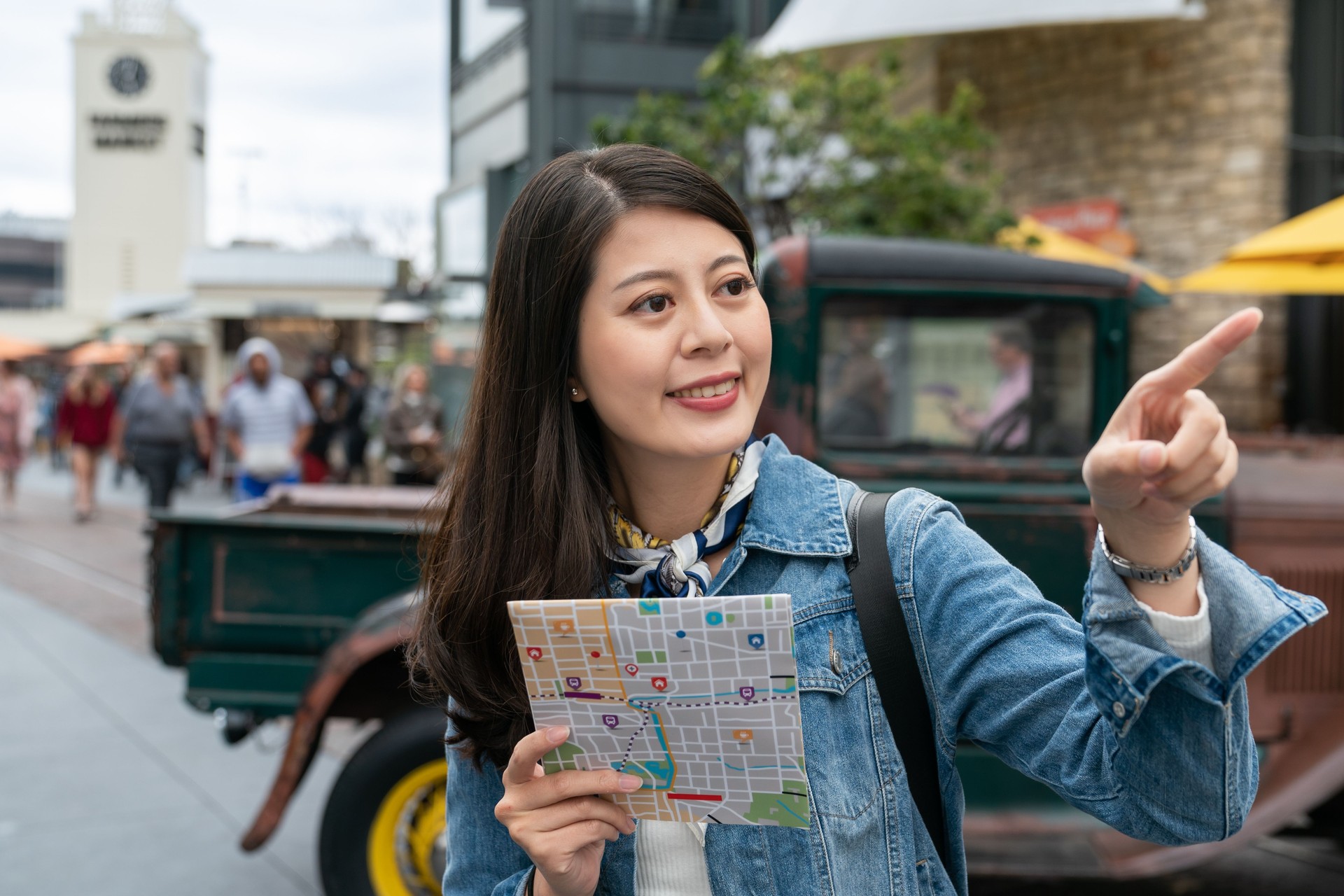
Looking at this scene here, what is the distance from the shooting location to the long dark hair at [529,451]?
1433 mm

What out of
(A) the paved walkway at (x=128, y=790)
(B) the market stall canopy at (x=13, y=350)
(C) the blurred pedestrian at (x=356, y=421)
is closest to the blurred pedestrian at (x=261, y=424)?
(A) the paved walkway at (x=128, y=790)

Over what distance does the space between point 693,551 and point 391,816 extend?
2.32 m

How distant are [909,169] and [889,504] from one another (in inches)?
258

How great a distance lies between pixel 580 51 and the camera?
47.5 feet

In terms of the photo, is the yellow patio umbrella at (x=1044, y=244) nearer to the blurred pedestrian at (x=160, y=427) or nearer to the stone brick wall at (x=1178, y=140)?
the stone brick wall at (x=1178, y=140)

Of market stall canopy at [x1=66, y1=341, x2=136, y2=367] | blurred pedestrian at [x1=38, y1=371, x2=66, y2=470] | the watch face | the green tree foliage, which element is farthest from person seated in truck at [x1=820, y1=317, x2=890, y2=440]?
the watch face

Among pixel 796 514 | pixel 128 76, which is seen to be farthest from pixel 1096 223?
pixel 128 76

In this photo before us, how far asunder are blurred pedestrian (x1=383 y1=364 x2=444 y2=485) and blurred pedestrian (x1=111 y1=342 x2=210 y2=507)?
2.11 m

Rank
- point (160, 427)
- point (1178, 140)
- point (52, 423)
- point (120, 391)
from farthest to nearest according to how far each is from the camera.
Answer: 1. point (52, 423)
2. point (120, 391)
3. point (160, 427)
4. point (1178, 140)

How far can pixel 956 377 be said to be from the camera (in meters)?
3.56

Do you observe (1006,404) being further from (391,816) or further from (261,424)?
(261,424)

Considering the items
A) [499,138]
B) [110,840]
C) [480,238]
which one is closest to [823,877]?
[110,840]

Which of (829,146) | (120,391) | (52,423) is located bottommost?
(52,423)

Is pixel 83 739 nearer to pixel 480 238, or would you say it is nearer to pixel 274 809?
pixel 274 809
